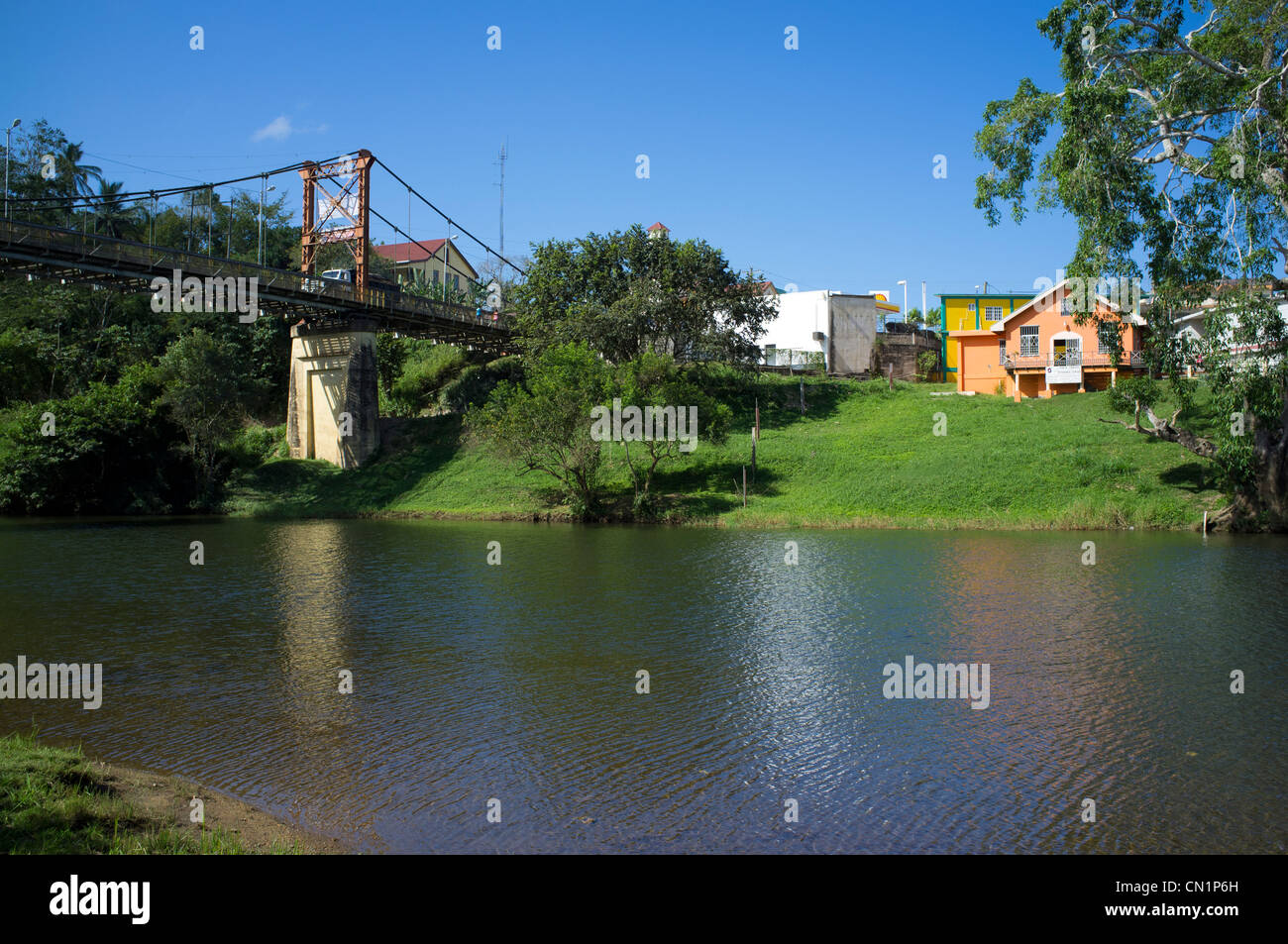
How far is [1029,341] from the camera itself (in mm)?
56125

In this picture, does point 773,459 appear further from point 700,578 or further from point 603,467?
point 700,578

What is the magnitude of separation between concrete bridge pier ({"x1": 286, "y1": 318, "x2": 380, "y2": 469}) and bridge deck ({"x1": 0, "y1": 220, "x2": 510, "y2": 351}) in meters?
1.16

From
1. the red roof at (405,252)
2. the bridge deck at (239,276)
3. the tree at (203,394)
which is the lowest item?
the tree at (203,394)

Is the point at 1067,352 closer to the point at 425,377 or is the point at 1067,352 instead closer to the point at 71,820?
the point at 425,377

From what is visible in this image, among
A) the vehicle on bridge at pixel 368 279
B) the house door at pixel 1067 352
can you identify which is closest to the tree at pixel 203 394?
the vehicle on bridge at pixel 368 279

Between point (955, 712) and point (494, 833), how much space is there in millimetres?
6846

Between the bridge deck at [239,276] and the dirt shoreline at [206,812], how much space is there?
3465 cm

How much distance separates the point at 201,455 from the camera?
48438mm

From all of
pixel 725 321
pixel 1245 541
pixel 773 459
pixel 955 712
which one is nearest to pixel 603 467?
pixel 773 459

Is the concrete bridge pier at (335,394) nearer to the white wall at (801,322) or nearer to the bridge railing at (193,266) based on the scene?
the bridge railing at (193,266)

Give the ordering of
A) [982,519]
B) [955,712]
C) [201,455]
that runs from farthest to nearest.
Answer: [201,455], [982,519], [955,712]

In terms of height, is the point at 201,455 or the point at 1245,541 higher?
the point at 201,455

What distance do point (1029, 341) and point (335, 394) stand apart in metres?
43.3

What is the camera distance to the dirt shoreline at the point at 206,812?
775 centimetres
